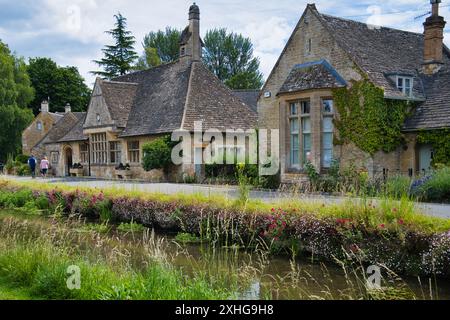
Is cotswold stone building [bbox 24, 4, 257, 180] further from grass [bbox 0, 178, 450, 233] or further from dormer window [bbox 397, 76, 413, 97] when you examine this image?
grass [bbox 0, 178, 450, 233]

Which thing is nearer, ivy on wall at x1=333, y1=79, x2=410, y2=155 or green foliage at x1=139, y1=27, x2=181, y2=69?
ivy on wall at x1=333, y1=79, x2=410, y2=155

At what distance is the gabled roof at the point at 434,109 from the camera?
1842 centimetres

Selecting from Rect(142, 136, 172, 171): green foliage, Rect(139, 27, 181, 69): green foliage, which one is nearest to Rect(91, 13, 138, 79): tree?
Rect(139, 27, 181, 69): green foliage

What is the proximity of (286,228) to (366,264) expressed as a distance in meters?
2.04

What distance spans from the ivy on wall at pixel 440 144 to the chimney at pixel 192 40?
18371 mm

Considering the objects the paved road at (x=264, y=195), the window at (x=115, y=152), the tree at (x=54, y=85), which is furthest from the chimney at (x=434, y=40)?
the tree at (x=54, y=85)

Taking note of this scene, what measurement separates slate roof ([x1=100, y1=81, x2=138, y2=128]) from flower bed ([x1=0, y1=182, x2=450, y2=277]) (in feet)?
57.7

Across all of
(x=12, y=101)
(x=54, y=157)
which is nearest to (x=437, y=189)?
(x=54, y=157)

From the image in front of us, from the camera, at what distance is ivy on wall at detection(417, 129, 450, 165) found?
17.9 m

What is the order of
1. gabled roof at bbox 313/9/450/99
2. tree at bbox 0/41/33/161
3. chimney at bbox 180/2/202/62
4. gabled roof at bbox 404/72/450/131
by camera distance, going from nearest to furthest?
gabled roof at bbox 404/72/450/131 → gabled roof at bbox 313/9/450/99 → chimney at bbox 180/2/202/62 → tree at bbox 0/41/33/161

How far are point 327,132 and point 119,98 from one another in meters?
18.7

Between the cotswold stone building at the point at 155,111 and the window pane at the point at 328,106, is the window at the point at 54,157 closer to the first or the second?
the cotswold stone building at the point at 155,111

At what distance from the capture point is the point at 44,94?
67562 millimetres

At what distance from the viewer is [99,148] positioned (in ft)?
116
